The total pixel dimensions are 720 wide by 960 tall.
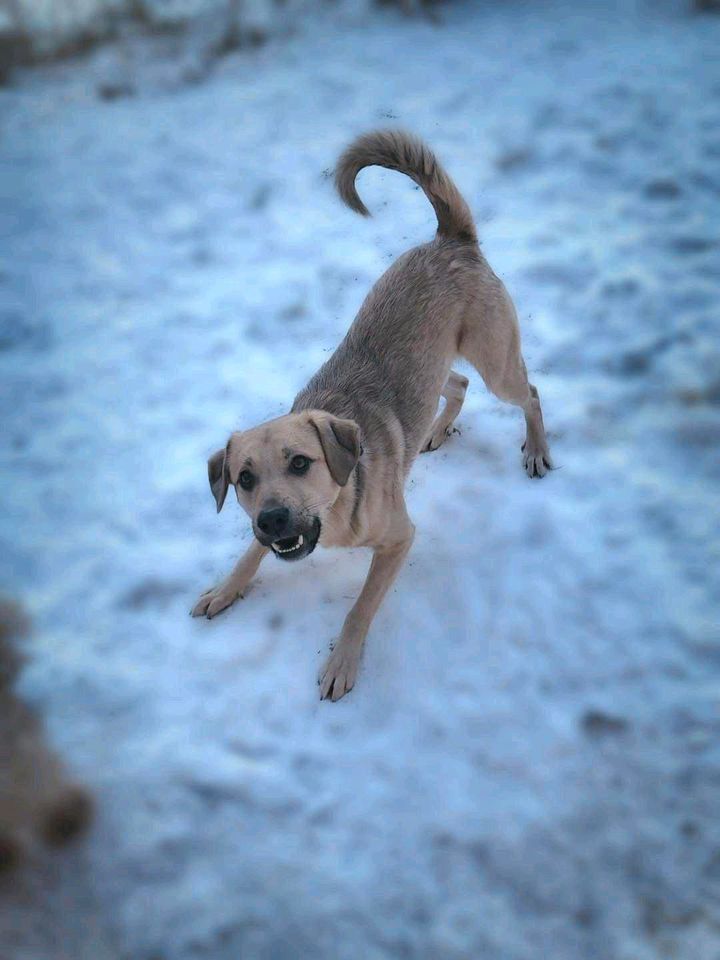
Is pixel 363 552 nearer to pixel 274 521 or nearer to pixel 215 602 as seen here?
pixel 215 602

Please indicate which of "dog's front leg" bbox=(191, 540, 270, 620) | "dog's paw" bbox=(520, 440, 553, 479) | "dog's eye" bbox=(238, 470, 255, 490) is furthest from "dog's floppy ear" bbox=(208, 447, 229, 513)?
"dog's paw" bbox=(520, 440, 553, 479)

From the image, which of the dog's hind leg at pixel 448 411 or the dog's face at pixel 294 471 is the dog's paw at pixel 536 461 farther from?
the dog's face at pixel 294 471

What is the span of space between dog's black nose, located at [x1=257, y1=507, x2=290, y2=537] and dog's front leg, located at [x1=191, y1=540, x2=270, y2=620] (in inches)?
27.5

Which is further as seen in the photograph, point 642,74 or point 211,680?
point 642,74

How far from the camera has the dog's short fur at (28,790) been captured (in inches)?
102

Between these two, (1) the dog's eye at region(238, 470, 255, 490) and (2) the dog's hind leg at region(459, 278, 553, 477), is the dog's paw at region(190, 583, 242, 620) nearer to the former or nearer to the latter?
(1) the dog's eye at region(238, 470, 255, 490)

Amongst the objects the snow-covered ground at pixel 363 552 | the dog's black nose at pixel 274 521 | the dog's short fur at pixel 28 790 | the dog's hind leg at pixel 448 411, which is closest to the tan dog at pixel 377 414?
the dog's black nose at pixel 274 521

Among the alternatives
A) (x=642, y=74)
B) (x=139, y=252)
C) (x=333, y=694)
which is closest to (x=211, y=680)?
(x=333, y=694)

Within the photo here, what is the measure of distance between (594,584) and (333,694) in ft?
4.08

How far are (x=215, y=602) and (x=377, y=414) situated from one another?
3.67 ft

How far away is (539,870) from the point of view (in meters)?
2.36

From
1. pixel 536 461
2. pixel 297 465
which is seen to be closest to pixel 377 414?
pixel 297 465

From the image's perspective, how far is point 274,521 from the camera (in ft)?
8.38

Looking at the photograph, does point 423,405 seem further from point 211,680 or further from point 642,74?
point 642,74
